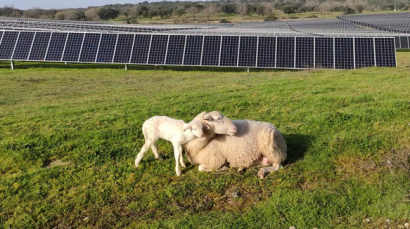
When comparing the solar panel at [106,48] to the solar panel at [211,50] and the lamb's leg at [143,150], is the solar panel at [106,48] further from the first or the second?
the lamb's leg at [143,150]

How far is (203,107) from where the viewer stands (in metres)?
11.4

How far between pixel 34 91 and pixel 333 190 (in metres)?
14.1

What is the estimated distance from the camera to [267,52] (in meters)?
23.2

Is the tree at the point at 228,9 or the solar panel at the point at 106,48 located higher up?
the tree at the point at 228,9

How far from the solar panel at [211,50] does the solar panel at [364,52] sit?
26.5ft

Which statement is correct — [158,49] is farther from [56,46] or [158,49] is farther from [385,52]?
[385,52]

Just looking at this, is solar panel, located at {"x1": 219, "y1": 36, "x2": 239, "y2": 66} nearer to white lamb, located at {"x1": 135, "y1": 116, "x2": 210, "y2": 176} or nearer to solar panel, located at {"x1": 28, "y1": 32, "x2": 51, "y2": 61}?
solar panel, located at {"x1": 28, "y1": 32, "x2": 51, "y2": 61}

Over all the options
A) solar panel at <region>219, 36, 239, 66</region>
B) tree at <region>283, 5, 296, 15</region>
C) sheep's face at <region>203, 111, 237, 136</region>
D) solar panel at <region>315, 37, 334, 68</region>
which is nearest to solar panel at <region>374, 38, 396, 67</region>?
solar panel at <region>315, 37, 334, 68</region>

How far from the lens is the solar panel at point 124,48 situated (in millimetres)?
24356

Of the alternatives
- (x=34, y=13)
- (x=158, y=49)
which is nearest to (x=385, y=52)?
(x=158, y=49)

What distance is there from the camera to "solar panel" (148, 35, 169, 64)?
23.9m

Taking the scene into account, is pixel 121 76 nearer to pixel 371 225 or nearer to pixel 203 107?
pixel 203 107

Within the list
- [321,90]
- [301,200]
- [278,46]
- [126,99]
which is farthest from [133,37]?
[301,200]

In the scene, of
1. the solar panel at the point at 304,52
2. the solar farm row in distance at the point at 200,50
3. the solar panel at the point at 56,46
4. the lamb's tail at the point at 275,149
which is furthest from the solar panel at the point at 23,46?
the lamb's tail at the point at 275,149
